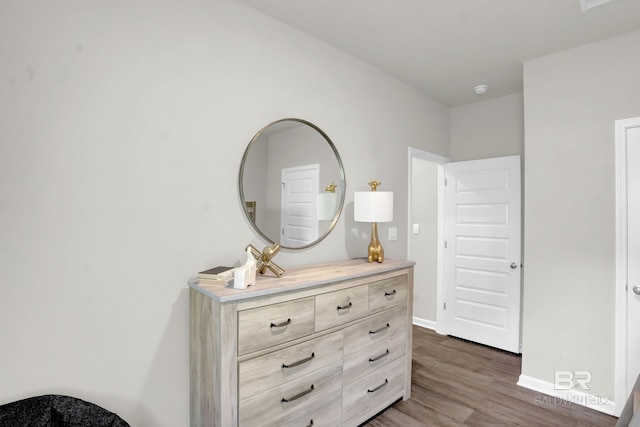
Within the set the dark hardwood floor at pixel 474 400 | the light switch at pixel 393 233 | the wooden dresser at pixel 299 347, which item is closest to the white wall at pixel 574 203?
the dark hardwood floor at pixel 474 400

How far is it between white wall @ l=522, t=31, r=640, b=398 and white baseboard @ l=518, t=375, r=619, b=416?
1.8 inches

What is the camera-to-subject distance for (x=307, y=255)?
232 centimetres

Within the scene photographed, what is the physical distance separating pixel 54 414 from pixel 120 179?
1023 mm

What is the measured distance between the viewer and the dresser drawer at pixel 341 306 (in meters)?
1.79

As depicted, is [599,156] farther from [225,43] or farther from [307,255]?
[225,43]

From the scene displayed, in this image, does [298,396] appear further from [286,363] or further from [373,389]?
[373,389]

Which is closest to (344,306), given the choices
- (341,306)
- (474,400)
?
(341,306)

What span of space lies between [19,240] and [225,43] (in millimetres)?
1448

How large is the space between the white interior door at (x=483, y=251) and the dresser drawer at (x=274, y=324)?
258 cm

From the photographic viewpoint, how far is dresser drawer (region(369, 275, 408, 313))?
6.96 feet

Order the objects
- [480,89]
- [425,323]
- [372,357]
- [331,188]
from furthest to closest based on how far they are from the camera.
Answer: [425,323], [480,89], [331,188], [372,357]

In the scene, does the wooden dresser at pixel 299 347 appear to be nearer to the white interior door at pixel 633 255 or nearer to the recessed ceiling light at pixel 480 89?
the white interior door at pixel 633 255

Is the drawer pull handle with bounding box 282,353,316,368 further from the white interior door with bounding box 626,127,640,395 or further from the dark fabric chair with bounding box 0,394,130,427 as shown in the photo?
the white interior door with bounding box 626,127,640,395

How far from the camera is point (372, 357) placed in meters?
2.12
